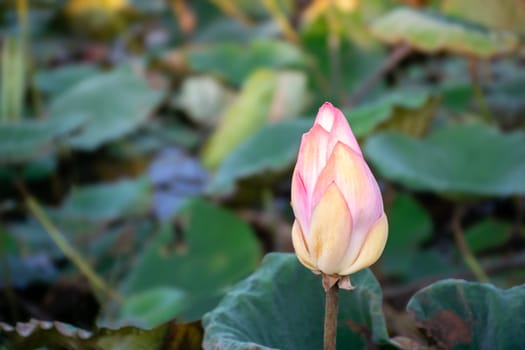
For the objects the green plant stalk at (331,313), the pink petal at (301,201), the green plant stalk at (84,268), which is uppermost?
the pink petal at (301,201)

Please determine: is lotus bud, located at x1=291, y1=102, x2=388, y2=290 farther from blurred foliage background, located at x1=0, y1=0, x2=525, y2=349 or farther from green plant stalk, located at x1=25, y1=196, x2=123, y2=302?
green plant stalk, located at x1=25, y1=196, x2=123, y2=302

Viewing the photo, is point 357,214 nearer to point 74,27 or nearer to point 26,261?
point 26,261

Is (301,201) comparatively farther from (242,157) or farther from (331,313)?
(242,157)

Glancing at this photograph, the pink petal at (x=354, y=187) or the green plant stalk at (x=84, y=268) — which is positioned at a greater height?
the pink petal at (x=354, y=187)

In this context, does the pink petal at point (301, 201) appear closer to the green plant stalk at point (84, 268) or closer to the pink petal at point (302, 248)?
the pink petal at point (302, 248)

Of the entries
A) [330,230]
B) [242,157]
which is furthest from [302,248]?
[242,157]

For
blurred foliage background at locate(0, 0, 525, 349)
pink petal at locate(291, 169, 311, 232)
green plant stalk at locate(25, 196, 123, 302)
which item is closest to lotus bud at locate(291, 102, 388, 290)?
pink petal at locate(291, 169, 311, 232)

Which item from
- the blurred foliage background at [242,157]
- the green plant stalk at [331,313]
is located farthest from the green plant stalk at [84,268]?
the green plant stalk at [331,313]
